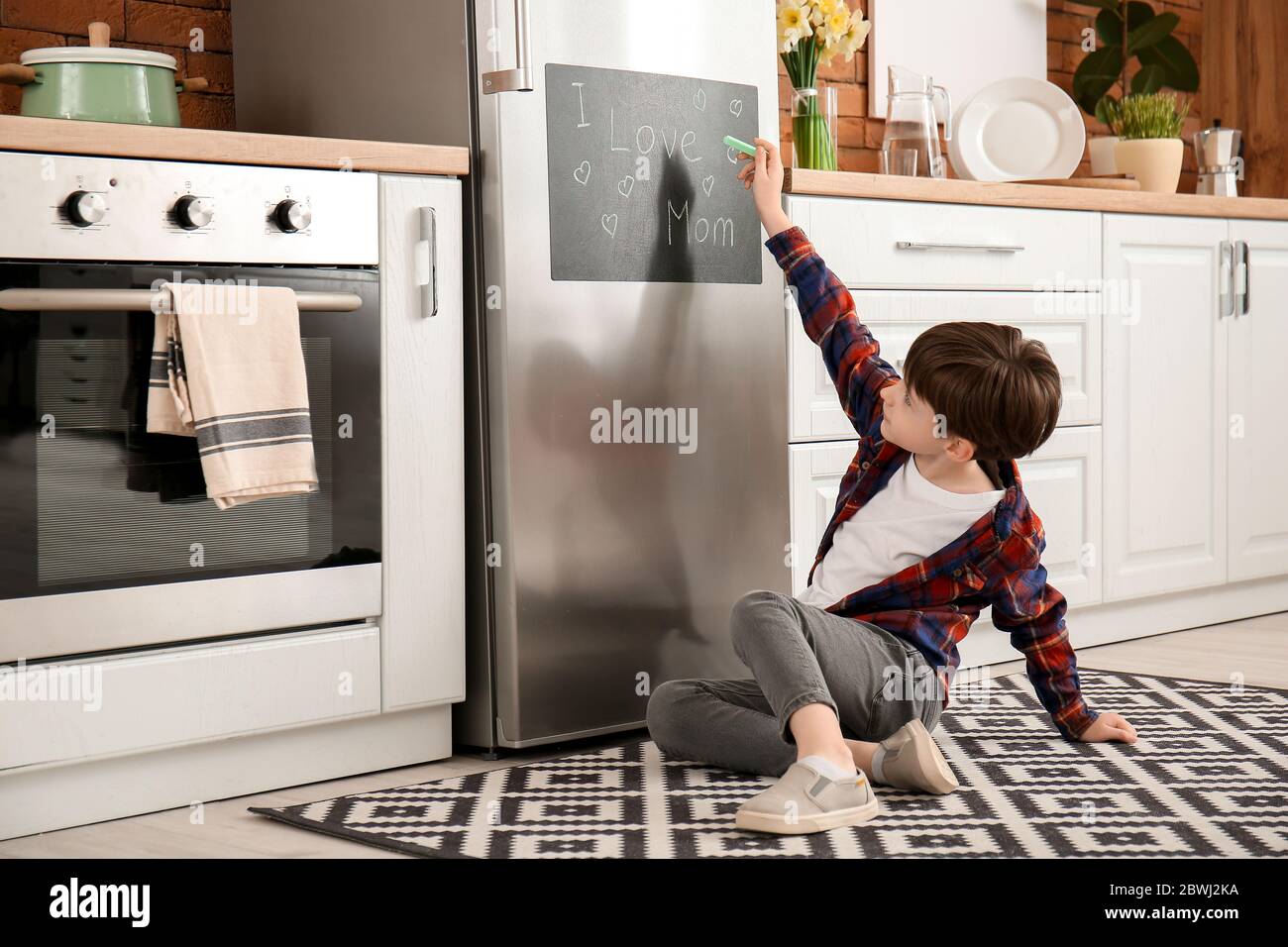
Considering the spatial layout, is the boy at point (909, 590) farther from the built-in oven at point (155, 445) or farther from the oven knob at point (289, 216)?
the oven knob at point (289, 216)

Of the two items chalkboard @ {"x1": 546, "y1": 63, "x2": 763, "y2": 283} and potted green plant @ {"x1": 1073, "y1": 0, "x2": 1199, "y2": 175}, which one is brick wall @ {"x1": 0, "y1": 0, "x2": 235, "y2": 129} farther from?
potted green plant @ {"x1": 1073, "y1": 0, "x2": 1199, "y2": 175}

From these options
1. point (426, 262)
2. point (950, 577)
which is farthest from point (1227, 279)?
point (426, 262)

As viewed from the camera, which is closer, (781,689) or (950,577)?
(781,689)

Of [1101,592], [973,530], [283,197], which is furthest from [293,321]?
[1101,592]

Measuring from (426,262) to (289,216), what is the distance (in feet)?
0.68

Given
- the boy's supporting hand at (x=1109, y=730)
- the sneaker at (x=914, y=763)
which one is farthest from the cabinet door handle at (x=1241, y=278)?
the sneaker at (x=914, y=763)

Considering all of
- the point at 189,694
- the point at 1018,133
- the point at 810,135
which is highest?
the point at 1018,133

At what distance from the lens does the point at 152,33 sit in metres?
2.60

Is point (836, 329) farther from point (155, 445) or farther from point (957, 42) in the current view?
point (957, 42)

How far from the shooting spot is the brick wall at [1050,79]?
3529mm

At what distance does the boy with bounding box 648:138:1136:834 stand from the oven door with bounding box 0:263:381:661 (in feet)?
1.73

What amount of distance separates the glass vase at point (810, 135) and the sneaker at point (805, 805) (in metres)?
1.33

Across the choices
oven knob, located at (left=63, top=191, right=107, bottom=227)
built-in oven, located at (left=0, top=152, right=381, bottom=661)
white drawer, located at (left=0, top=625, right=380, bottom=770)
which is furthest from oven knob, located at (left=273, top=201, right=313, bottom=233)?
white drawer, located at (left=0, top=625, right=380, bottom=770)

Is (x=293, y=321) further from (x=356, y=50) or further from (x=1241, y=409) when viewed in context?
(x=1241, y=409)
